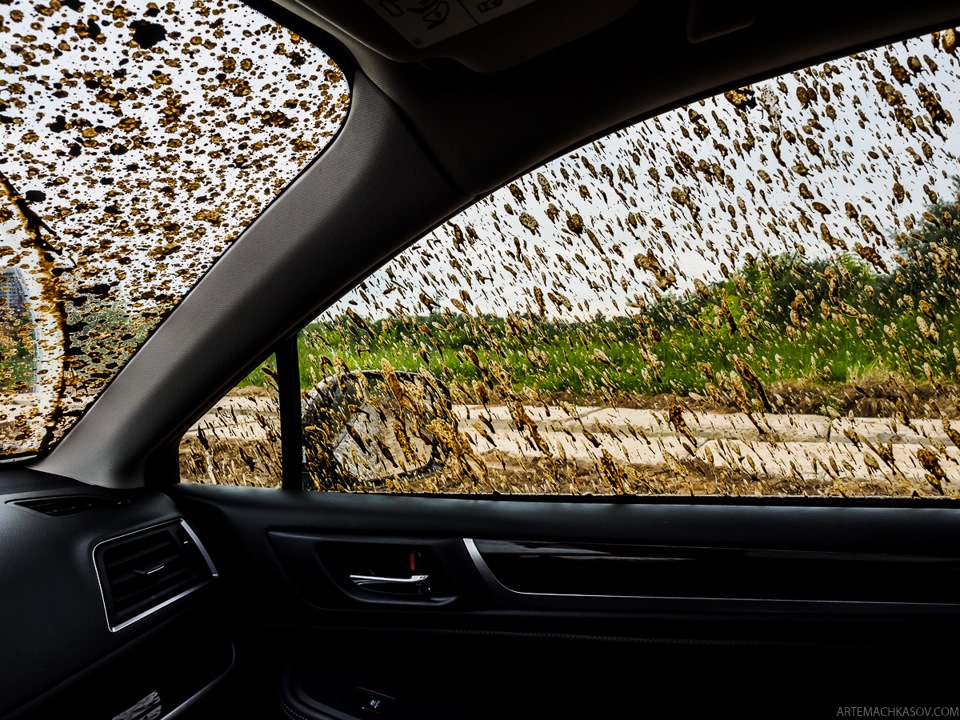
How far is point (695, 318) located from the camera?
2.09 m

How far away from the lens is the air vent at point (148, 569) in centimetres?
203

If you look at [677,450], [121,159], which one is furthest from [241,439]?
[677,450]

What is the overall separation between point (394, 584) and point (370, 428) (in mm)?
598

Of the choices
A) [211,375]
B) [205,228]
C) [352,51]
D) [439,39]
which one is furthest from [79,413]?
[439,39]

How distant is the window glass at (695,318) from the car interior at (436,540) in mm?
123

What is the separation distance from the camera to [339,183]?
6.07 feet

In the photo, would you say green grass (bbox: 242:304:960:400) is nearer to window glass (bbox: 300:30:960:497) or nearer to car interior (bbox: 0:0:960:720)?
window glass (bbox: 300:30:960:497)

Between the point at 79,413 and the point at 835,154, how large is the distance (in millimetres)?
2672

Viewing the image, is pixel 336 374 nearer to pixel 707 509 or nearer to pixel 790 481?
pixel 707 509

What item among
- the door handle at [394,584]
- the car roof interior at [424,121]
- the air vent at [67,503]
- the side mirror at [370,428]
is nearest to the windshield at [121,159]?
the car roof interior at [424,121]

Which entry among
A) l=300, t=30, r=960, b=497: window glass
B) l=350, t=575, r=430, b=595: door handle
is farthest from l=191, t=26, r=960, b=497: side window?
l=350, t=575, r=430, b=595: door handle

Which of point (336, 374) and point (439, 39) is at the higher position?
point (439, 39)

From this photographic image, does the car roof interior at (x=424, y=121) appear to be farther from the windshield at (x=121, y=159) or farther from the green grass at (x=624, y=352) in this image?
the green grass at (x=624, y=352)

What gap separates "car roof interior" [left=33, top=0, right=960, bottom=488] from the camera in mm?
1468
